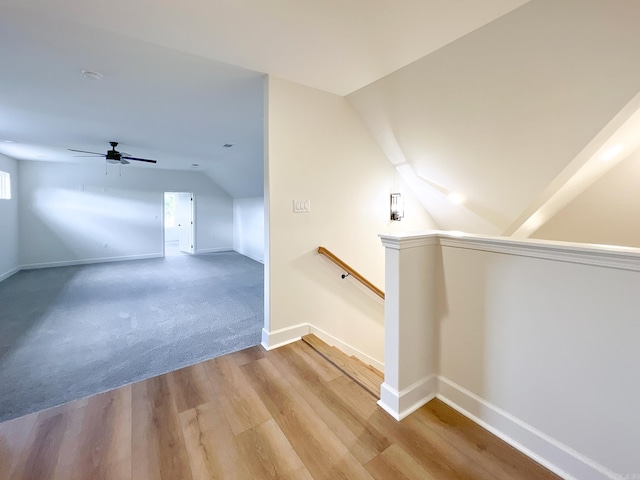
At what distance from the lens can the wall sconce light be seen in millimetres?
3433

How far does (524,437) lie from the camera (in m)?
1.40

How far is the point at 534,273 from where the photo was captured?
54.2 inches

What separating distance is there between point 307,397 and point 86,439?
126 cm

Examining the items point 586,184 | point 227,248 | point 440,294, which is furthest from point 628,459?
point 227,248

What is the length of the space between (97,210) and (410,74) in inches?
330

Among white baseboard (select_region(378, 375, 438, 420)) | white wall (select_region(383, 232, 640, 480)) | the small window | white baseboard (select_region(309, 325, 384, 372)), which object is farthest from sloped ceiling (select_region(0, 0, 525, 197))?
the small window

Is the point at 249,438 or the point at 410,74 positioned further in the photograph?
the point at 410,74

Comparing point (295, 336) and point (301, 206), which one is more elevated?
point (301, 206)

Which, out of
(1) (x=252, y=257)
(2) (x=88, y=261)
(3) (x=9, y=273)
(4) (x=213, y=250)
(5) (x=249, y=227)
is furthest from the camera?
(4) (x=213, y=250)

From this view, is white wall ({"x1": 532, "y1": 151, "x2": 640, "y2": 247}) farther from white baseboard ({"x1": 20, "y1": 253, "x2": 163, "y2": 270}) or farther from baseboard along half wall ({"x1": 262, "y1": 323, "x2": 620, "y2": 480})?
white baseboard ({"x1": 20, "y1": 253, "x2": 163, "y2": 270})

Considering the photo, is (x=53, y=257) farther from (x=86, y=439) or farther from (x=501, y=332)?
(x=501, y=332)

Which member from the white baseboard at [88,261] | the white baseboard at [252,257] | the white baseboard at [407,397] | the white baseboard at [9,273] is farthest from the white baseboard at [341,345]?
the white baseboard at [88,261]

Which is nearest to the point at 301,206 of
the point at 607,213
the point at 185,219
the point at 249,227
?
the point at 607,213

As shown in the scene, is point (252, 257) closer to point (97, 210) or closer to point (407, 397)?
point (97, 210)
